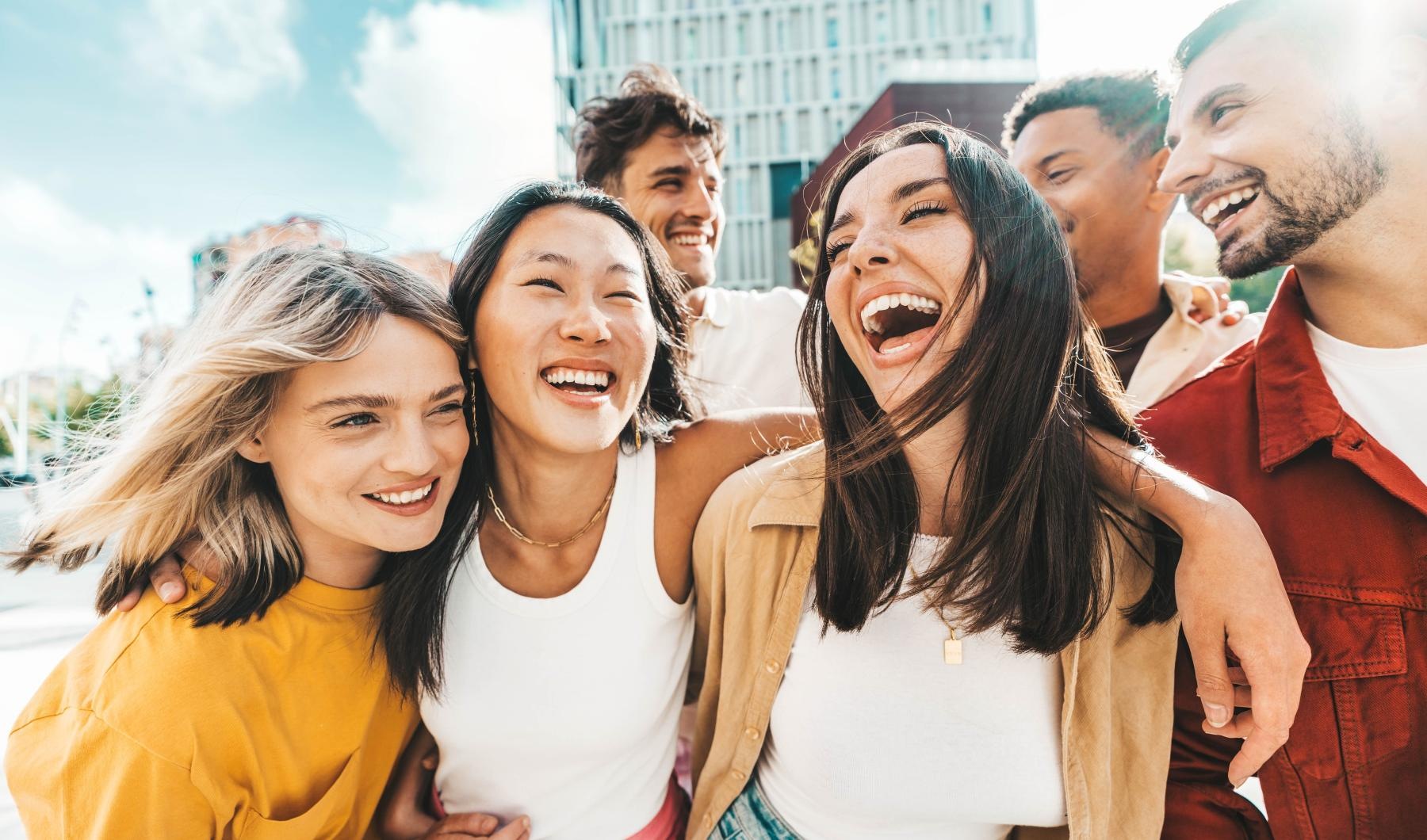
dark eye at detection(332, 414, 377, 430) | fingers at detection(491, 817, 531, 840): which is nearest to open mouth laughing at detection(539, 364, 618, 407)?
dark eye at detection(332, 414, 377, 430)

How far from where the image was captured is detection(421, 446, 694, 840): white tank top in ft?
6.70

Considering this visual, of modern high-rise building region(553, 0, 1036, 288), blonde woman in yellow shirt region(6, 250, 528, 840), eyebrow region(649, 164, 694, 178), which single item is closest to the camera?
blonde woman in yellow shirt region(6, 250, 528, 840)

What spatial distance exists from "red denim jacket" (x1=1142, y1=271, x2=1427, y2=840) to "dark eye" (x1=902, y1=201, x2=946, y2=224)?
1.05 m

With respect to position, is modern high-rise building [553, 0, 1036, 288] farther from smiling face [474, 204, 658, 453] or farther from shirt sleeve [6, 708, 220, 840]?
shirt sleeve [6, 708, 220, 840]

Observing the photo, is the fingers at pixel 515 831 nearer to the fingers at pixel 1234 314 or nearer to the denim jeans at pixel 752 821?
the denim jeans at pixel 752 821

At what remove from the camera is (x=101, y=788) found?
1.67 metres

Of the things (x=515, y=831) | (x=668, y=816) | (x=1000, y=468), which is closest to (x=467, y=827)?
(x=515, y=831)

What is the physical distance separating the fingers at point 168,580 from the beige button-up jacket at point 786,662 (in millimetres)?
1369

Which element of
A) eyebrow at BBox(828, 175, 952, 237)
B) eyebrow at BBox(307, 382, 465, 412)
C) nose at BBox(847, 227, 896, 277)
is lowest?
eyebrow at BBox(307, 382, 465, 412)

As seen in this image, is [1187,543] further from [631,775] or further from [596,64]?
[596,64]

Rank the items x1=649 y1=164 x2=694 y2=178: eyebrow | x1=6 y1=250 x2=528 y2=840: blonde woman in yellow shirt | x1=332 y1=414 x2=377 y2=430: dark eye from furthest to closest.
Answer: x1=649 y1=164 x2=694 y2=178: eyebrow < x1=332 y1=414 x2=377 y2=430: dark eye < x1=6 y1=250 x2=528 y2=840: blonde woman in yellow shirt

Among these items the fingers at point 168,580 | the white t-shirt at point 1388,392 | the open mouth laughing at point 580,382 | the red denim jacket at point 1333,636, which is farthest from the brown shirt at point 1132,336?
the fingers at point 168,580

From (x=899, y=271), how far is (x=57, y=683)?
238 centimetres

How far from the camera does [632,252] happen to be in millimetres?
2285
